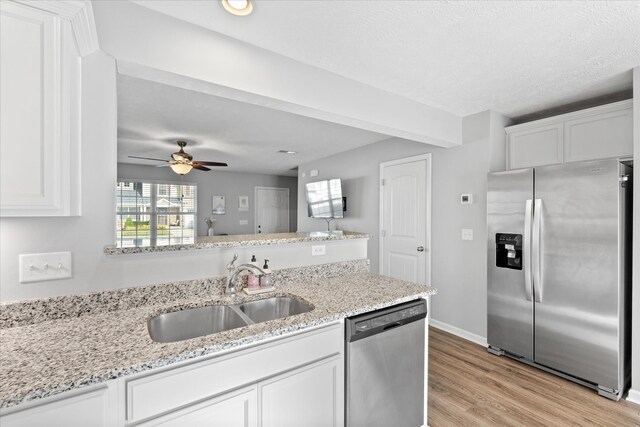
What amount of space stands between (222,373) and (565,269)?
8.69ft

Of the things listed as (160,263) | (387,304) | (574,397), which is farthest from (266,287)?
(574,397)

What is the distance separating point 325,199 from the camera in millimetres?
4996

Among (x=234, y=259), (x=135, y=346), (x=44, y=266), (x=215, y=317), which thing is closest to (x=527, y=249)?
(x=234, y=259)

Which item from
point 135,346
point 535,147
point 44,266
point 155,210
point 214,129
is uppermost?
point 214,129

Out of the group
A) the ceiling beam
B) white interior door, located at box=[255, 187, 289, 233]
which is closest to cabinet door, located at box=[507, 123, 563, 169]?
the ceiling beam

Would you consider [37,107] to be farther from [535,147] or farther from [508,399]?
[535,147]

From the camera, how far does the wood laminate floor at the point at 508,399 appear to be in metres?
2.02

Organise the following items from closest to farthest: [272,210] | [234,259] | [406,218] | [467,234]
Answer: [234,259] → [467,234] → [406,218] → [272,210]

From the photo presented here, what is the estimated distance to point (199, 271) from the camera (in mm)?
1766

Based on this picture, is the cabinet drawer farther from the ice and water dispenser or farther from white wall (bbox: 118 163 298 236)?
white wall (bbox: 118 163 298 236)

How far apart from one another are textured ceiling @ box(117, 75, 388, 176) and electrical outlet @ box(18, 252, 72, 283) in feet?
5.09

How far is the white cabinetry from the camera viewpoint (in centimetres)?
87

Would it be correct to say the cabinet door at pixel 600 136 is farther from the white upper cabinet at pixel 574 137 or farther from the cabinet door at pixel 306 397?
the cabinet door at pixel 306 397

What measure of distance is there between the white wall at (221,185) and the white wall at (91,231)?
5.48 metres
